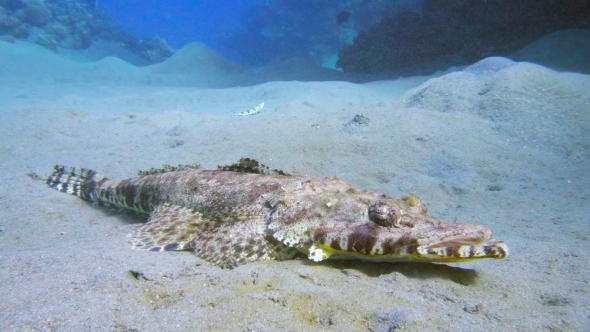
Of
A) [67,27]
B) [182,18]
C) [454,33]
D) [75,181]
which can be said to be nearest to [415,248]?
[75,181]

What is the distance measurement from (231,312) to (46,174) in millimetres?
5738

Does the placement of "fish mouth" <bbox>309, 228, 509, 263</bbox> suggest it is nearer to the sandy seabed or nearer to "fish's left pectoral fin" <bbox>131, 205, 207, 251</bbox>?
the sandy seabed

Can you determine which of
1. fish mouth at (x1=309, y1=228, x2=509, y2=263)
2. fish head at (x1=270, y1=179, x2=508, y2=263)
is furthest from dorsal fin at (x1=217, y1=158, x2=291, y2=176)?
fish mouth at (x1=309, y1=228, x2=509, y2=263)

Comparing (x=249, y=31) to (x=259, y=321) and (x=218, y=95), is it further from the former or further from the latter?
(x=259, y=321)

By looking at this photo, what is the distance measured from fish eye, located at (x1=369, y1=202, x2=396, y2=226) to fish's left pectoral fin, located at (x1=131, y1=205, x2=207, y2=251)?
2.18m

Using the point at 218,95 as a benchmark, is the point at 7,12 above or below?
above

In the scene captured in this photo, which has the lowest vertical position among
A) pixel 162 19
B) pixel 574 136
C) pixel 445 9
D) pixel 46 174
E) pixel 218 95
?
pixel 46 174

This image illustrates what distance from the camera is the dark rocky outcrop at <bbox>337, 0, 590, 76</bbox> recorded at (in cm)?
1310

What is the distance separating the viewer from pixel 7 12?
26.6 meters

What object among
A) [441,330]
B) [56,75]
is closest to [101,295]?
[441,330]

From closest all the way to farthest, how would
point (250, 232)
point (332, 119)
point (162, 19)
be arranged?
point (250, 232) < point (332, 119) < point (162, 19)

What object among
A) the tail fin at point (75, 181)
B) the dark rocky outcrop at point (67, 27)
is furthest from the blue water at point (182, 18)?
the tail fin at point (75, 181)

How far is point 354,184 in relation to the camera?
209 inches

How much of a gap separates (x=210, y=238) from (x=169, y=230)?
0.68 m
